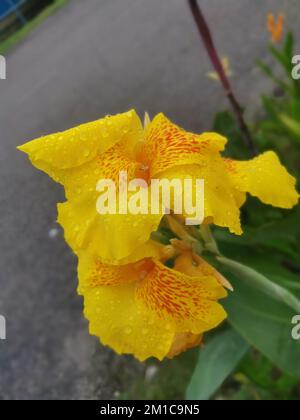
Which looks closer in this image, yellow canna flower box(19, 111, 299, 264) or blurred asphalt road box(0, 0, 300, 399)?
yellow canna flower box(19, 111, 299, 264)

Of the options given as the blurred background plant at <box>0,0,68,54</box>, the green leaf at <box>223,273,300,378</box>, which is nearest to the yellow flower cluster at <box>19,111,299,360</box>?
the green leaf at <box>223,273,300,378</box>

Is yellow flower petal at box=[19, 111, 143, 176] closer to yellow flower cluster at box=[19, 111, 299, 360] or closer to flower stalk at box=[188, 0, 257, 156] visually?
yellow flower cluster at box=[19, 111, 299, 360]

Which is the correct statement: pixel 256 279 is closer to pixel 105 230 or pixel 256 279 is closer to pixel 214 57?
pixel 105 230

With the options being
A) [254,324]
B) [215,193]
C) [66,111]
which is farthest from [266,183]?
[66,111]

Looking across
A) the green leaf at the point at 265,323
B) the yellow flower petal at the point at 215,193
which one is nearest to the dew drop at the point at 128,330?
the yellow flower petal at the point at 215,193

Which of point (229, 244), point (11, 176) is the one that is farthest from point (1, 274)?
point (229, 244)
